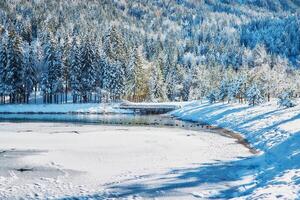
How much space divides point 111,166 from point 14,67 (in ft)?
221

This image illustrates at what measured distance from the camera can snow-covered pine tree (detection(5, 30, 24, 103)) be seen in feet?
282

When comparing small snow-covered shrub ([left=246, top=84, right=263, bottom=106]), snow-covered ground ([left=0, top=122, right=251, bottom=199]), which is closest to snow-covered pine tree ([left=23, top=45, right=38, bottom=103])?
small snow-covered shrub ([left=246, top=84, right=263, bottom=106])

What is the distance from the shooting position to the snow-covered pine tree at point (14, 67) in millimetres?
85912

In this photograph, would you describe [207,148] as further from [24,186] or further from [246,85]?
[246,85]

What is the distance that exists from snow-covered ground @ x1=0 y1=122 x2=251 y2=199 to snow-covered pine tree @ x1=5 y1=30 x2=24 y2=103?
51.3m

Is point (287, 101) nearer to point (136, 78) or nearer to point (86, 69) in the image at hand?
point (86, 69)

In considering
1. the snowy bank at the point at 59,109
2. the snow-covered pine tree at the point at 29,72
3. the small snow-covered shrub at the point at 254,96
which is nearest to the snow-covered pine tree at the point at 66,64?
the snow-covered pine tree at the point at 29,72

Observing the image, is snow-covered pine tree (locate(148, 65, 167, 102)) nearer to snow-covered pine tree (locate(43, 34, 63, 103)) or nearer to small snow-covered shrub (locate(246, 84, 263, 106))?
snow-covered pine tree (locate(43, 34, 63, 103))

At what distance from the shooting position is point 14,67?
8625cm

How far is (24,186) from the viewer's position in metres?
19.6

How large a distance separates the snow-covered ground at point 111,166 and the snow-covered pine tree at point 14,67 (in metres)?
51.3

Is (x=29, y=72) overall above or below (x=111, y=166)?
above

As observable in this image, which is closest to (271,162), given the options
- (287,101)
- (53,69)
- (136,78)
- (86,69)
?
(287,101)

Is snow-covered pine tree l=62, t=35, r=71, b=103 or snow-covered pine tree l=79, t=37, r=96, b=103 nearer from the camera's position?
snow-covered pine tree l=79, t=37, r=96, b=103
